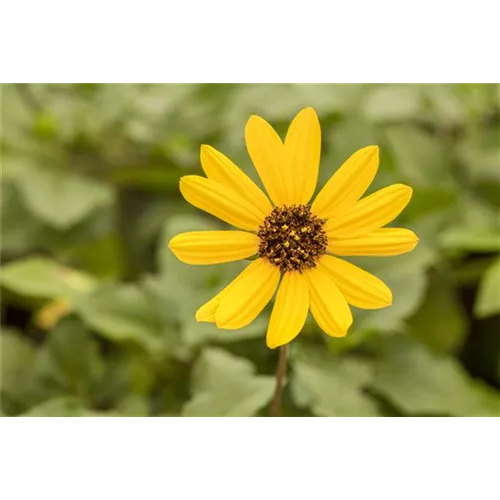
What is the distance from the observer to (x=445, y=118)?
140 cm

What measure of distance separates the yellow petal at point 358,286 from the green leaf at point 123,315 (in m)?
0.47

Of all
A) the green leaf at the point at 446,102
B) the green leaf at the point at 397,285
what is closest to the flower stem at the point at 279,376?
the green leaf at the point at 397,285

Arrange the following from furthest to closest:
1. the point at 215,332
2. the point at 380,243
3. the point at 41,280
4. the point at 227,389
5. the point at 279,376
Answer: the point at 41,280
the point at 215,332
the point at 227,389
the point at 279,376
the point at 380,243

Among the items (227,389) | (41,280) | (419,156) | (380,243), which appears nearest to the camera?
(380,243)

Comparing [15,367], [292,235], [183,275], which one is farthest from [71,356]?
[292,235]

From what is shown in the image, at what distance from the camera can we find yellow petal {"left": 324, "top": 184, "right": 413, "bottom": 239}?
0.53 metres

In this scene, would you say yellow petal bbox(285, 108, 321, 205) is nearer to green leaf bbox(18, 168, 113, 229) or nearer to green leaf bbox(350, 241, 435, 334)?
green leaf bbox(350, 241, 435, 334)

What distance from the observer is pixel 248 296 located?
55 centimetres

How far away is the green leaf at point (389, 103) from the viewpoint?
1288mm

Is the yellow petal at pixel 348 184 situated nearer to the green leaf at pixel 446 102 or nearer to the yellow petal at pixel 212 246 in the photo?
the yellow petal at pixel 212 246

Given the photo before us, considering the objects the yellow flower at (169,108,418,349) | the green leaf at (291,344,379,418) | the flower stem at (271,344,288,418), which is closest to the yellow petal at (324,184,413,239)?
the yellow flower at (169,108,418,349)

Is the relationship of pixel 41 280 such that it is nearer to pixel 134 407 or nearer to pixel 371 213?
pixel 134 407

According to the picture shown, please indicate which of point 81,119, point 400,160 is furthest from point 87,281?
point 400,160

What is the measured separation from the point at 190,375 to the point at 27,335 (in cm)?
29
